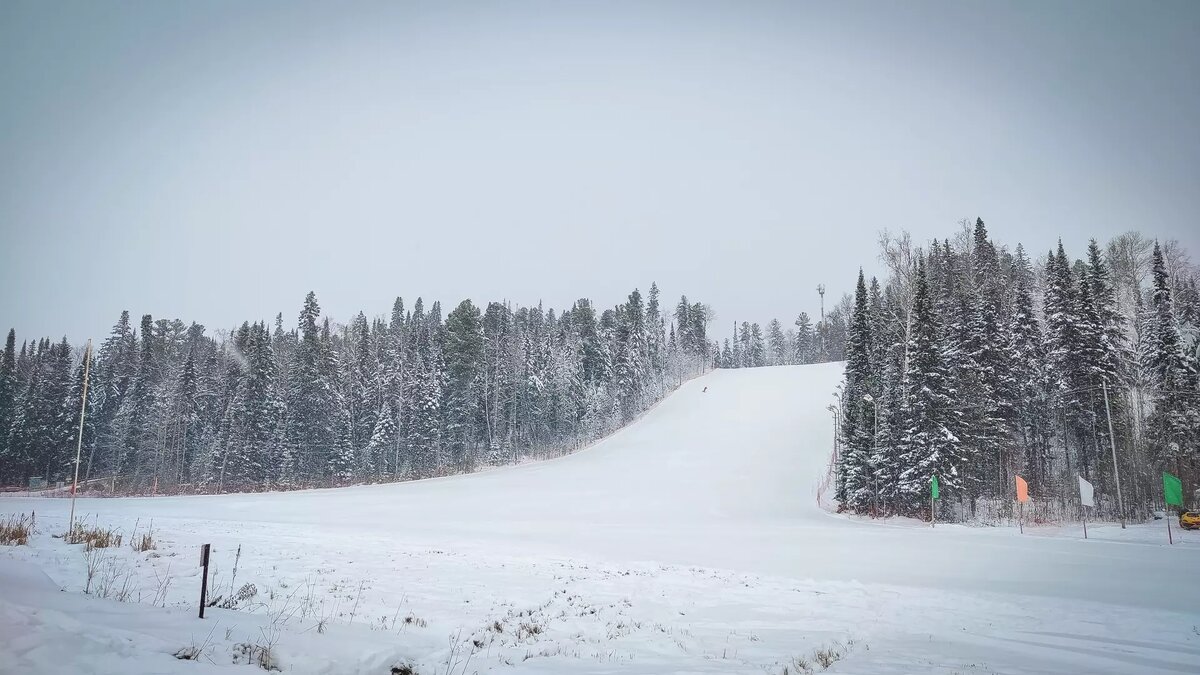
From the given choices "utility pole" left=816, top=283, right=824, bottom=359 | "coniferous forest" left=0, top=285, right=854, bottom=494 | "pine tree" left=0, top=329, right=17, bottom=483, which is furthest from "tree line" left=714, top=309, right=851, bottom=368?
"pine tree" left=0, top=329, right=17, bottom=483

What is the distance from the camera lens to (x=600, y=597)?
1345cm

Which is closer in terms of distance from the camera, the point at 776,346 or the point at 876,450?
the point at 876,450

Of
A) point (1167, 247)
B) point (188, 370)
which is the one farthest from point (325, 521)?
point (1167, 247)

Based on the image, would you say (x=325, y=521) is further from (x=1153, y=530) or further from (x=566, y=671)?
(x=1153, y=530)

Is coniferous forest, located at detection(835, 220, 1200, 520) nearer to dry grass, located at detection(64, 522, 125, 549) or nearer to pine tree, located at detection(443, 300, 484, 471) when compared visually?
dry grass, located at detection(64, 522, 125, 549)

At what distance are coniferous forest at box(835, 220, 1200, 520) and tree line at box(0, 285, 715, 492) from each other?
129 ft

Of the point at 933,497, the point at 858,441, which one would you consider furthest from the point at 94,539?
the point at 858,441

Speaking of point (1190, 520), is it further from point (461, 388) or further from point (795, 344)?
point (795, 344)

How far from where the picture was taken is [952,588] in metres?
15.6

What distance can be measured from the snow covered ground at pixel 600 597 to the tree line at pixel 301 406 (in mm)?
34097

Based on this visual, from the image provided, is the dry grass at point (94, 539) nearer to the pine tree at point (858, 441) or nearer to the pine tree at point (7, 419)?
the pine tree at point (858, 441)

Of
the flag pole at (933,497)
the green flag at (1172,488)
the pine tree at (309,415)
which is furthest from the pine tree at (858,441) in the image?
the pine tree at (309,415)

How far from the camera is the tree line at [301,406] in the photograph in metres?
62.3

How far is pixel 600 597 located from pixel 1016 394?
42927mm
